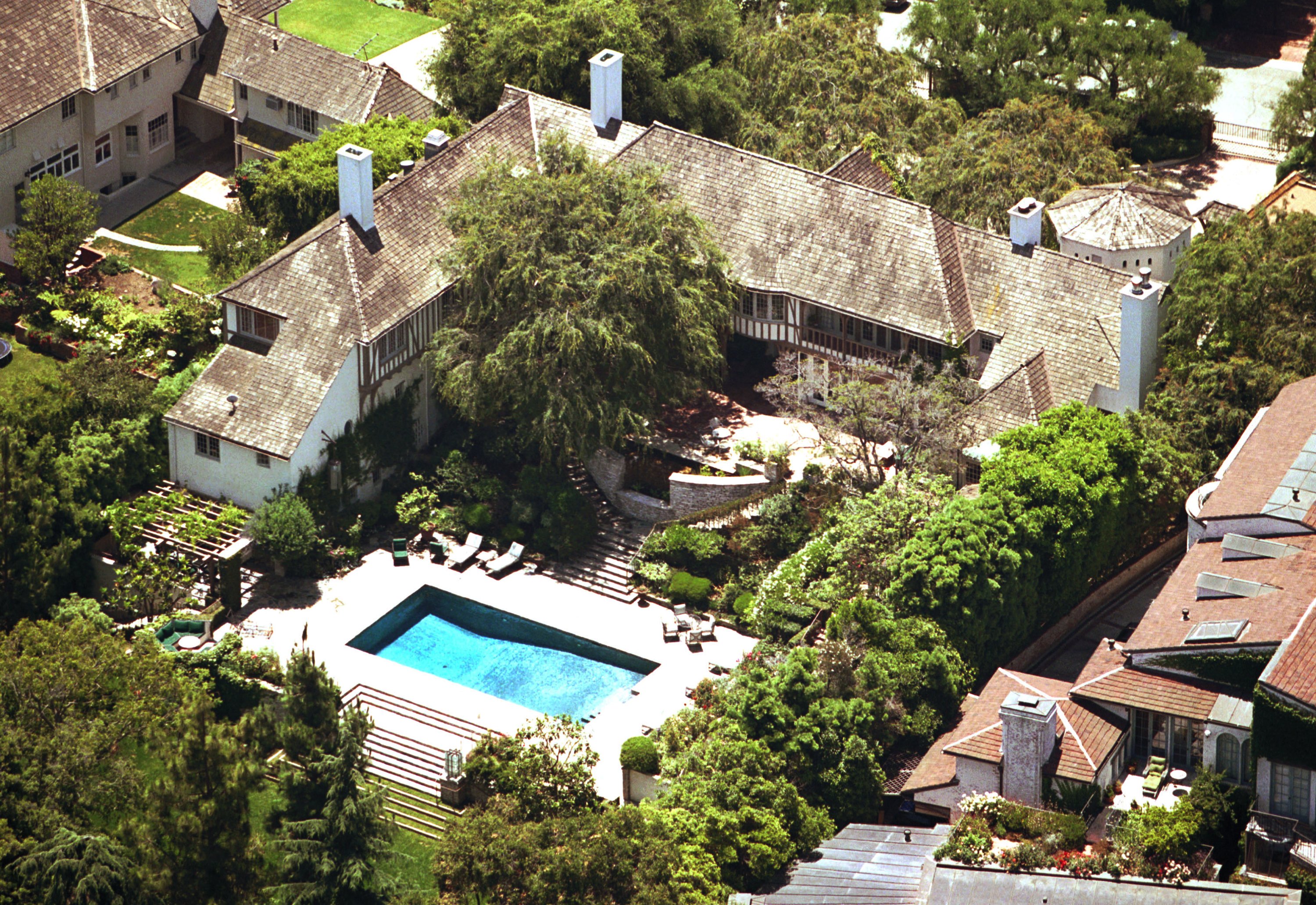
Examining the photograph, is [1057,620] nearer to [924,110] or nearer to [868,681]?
[868,681]

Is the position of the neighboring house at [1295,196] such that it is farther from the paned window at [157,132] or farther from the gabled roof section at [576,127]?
the paned window at [157,132]

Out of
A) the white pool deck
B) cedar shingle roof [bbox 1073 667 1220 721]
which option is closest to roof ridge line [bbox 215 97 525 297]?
the white pool deck

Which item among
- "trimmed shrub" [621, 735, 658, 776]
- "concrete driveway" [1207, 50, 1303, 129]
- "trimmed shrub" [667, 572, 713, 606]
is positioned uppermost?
"concrete driveway" [1207, 50, 1303, 129]

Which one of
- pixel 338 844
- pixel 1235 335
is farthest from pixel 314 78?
pixel 338 844

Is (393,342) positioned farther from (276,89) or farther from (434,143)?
(276,89)

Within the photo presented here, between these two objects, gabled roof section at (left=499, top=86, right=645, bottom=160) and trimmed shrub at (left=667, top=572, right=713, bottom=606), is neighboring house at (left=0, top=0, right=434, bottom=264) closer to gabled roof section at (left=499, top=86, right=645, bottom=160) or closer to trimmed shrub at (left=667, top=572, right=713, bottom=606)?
gabled roof section at (left=499, top=86, right=645, bottom=160)

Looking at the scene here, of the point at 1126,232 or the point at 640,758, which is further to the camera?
the point at 1126,232
